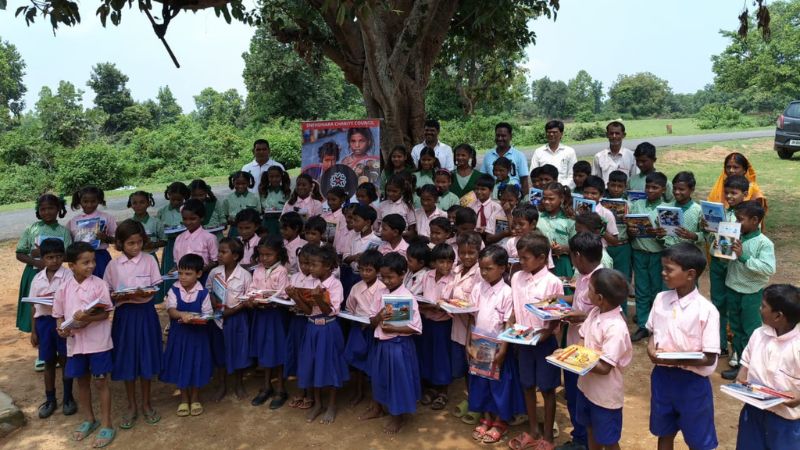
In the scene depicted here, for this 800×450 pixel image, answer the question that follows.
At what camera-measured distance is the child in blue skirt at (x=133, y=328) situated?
420 centimetres

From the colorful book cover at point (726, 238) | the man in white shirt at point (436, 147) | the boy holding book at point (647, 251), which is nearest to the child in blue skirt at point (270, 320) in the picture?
the man in white shirt at point (436, 147)

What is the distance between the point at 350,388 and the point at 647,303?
2976 millimetres

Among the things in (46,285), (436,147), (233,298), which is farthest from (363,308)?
(436,147)

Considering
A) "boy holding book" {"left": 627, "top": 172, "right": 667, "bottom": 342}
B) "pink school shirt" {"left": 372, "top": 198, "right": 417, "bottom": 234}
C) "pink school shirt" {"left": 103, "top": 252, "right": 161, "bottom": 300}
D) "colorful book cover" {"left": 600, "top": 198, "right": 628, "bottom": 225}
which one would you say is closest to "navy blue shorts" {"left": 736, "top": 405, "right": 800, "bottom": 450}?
"boy holding book" {"left": 627, "top": 172, "right": 667, "bottom": 342}

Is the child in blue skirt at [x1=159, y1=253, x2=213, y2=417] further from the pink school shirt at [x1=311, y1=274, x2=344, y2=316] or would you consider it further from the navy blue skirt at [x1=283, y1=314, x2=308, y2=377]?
the pink school shirt at [x1=311, y1=274, x2=344, y2=316]

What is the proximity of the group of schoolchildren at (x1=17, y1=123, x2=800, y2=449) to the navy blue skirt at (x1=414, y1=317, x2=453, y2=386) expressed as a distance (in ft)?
0.04

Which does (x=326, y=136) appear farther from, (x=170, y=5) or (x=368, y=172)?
(x=170, y=5)

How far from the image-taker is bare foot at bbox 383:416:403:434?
13.1 ft

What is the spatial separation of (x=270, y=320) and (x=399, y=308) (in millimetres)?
1291

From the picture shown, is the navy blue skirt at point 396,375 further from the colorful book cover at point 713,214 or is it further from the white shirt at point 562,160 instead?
the white shirt at point 562,160

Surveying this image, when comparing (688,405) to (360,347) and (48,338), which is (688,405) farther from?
(48,338)

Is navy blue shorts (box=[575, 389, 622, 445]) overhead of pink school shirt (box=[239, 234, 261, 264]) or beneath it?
beneath

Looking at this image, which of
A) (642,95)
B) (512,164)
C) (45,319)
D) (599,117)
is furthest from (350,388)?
(642,95)

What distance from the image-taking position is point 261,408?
441 centimetres
